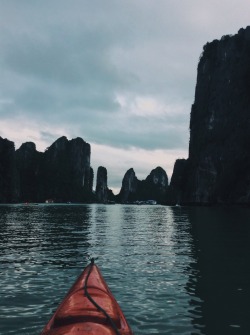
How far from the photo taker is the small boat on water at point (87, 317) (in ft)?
20.3

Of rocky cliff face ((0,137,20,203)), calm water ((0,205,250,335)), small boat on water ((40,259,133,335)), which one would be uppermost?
rocky cliff face ((0,137,20,203))

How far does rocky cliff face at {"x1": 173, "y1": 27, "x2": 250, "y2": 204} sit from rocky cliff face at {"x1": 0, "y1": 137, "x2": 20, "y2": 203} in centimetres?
8594

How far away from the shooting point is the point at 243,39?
136 m

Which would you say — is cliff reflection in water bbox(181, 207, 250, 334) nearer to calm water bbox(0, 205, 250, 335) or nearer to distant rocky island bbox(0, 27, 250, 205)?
calm water bbox(0, 205, 250, 335)

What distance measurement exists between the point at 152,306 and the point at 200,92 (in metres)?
157

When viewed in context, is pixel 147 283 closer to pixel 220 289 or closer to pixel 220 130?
pixel 220 289

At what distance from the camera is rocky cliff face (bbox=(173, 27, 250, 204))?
115 m

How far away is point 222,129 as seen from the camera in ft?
433

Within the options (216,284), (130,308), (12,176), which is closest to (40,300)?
(130,308)

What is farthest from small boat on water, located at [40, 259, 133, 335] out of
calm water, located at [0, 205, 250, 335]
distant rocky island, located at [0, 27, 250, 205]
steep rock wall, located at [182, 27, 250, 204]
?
steep rock wall, located at [182, 27, 250, 204]

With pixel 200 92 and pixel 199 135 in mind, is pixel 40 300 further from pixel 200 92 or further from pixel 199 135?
pixel 200 92

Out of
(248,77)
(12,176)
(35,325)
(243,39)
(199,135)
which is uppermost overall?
(243,39)

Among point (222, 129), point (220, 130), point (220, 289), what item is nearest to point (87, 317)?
point (220, 289)

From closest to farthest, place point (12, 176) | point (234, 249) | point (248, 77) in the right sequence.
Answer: point (234, 249) → point (248, 77) → point (12, 176)
